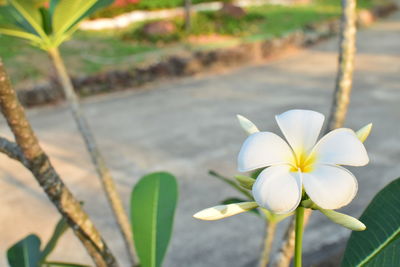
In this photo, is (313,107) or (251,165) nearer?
→ (251,165)

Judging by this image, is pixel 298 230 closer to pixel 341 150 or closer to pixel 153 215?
pixel 341 150

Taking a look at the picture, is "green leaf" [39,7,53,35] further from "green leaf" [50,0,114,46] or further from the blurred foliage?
the blurred foliage

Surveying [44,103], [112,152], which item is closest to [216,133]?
[112,152]

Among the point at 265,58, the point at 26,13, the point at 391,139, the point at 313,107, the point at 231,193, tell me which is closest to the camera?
the point at 26,13

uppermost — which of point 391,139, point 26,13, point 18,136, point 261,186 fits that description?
point 26,13

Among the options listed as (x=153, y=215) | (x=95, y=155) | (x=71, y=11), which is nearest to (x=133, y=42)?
(x=95, y=155)

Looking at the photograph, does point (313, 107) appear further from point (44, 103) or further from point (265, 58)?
point (44, 103)

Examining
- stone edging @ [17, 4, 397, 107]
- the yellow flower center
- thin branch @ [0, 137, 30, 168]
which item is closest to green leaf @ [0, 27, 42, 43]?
thin branch @ [0, 137, 30, 168]
